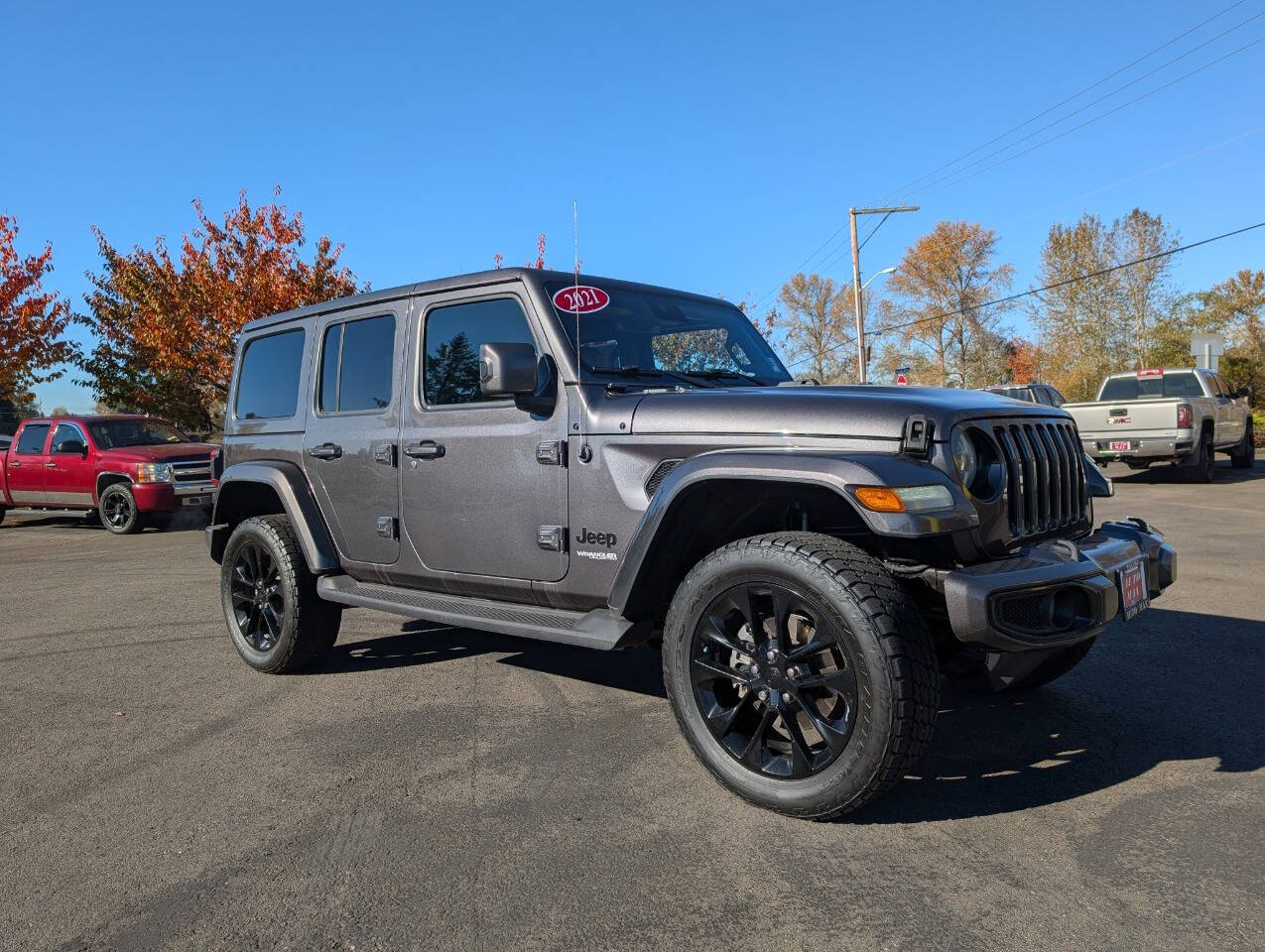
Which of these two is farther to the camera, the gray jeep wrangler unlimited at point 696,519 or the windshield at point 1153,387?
the windshield at point 1153,387

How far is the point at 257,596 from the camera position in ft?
16.9

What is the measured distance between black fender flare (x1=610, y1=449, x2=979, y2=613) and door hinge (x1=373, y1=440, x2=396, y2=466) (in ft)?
5.35

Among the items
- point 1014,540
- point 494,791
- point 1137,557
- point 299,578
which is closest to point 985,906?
point 1014,540

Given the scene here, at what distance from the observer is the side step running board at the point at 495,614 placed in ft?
11.6

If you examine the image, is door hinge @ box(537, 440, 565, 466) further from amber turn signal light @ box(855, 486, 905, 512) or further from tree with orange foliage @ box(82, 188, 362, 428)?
tree with orange foliage @ box(82, 188, 362, 428)

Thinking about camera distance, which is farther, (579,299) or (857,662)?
(579,299)

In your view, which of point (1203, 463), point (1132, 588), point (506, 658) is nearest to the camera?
point (1132, 588)

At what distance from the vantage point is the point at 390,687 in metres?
4.77

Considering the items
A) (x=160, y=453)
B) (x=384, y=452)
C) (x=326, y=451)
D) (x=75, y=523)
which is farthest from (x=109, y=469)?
(x=384, y=452)

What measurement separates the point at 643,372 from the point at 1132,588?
2045 mm

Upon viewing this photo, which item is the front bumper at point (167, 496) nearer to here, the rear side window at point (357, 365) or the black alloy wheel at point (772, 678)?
the rear side window at point (357, 365)

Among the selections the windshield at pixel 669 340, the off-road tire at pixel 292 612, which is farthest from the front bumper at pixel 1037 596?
the off-road tire at pixel 292 612

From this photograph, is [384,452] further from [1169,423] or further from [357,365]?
[1169,423]

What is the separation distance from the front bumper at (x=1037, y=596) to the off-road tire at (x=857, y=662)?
161mm
